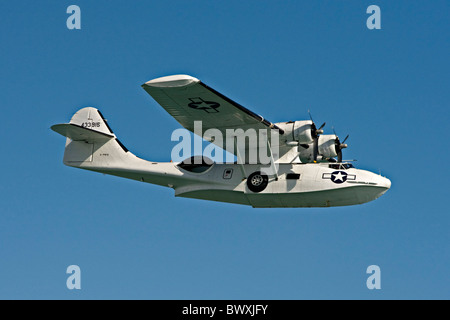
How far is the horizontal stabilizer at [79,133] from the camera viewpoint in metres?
19.6

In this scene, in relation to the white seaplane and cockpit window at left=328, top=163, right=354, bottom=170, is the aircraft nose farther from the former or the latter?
cockpit window at left=328, top=163, right=354, bottom=170

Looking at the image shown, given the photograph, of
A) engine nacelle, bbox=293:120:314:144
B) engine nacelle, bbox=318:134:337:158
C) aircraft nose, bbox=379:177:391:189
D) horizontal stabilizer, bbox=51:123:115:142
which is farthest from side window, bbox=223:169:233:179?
aircraft nose, bbox=379:177:391:189

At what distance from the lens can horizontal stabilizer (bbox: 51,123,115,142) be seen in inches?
771

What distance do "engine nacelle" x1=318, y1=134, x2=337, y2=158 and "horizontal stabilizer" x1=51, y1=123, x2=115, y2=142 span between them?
21.7ft

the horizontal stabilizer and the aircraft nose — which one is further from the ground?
the horizontal stabilizer

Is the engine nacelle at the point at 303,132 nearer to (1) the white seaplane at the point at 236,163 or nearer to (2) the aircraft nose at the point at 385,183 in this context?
(1) the white seaplane at the point at 236,163

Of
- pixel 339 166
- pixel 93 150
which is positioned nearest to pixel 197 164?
pixel 93 150

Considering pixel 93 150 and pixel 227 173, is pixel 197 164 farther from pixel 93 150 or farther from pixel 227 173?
pixel 93 150

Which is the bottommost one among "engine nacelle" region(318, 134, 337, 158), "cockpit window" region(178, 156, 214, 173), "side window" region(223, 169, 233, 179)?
"side window" region(223, 169, 233, 179)

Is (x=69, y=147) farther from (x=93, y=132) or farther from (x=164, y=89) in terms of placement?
(x=164, y=89)

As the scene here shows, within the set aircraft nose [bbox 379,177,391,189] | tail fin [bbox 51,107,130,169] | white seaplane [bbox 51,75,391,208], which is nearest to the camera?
white seaplane [bbox 51,75,391,208]

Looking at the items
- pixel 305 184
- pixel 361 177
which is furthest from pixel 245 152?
pixel 361 177

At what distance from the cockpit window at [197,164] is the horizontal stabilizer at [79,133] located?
9.34 feet

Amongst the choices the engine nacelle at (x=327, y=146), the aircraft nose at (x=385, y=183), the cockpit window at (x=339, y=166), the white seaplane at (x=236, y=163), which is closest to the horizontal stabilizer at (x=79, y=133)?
the white seaplane at (x=236, y=163)
